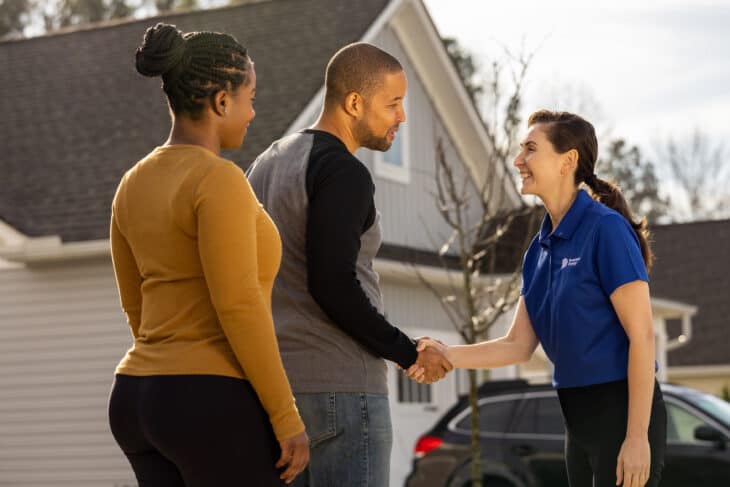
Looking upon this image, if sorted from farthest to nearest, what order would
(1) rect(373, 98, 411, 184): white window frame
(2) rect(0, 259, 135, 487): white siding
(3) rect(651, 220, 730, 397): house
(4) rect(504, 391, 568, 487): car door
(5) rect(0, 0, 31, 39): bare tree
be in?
(5) rect(0, 0, 31, 39): bare tree, (3) rect(651, 220, 730, 397): house, (1) rect(373, 98, 411, 184): white window frame, (2) rect(0, 259, 135, 487): white siding, (4) rect(504, 391, 568, 487): car door

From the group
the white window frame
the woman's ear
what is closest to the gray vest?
the woman's ear

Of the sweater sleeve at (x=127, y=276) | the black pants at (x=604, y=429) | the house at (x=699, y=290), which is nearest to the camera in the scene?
the sweater sleeve at (x=127, y=276)

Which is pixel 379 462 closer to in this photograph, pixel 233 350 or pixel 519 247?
pixel 233 350

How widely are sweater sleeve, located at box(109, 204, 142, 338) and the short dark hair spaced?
965 millimetres

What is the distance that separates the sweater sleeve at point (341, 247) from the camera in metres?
4.25

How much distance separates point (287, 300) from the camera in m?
4.39

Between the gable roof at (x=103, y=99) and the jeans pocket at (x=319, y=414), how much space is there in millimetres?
11642

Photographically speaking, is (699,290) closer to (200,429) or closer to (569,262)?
(569,262)

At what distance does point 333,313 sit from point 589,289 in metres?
0.97

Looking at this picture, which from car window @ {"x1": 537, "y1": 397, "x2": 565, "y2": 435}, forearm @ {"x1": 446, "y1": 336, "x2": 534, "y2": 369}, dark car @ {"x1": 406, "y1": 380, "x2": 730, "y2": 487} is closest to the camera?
forearm @ {"x1": 446, "y1": 336, "x2": 534, "y2": 369}

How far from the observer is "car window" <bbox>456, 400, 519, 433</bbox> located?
48.2 ft

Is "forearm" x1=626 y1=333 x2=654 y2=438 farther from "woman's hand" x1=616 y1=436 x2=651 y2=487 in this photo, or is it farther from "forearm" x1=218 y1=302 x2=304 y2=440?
"forearm" x1=218 y1=302 x2=304 y2=440

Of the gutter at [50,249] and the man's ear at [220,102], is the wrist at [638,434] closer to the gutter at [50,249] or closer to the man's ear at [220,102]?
the man's ear at [220,102]

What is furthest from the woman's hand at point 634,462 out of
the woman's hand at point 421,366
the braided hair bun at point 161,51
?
the braided hair bun at point 161,51
